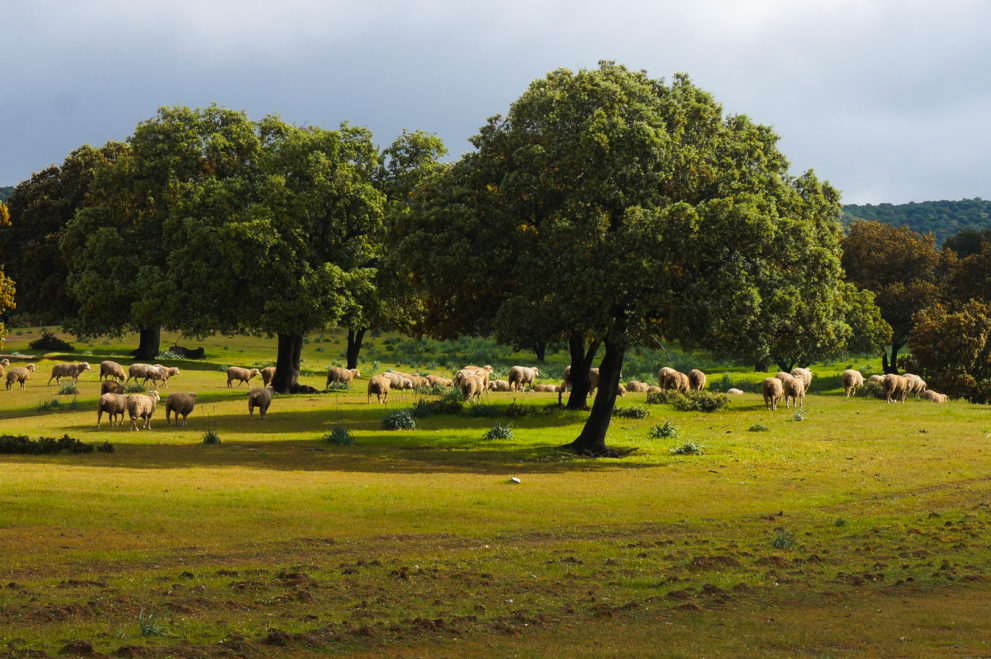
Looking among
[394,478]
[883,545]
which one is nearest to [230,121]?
[394,478]

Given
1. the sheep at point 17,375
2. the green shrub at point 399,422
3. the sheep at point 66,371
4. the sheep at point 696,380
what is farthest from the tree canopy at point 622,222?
the sheep at point 17,375

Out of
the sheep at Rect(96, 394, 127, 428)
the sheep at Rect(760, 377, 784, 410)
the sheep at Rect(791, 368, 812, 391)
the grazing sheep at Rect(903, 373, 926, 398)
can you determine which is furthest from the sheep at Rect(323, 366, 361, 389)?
the grazing sheep at Rect(903, 373, 926, 398)

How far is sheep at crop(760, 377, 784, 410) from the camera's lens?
4116 cm

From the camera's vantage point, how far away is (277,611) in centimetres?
1202

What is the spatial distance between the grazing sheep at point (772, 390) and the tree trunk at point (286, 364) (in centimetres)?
2289

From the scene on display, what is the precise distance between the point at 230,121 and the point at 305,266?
13.4 metres

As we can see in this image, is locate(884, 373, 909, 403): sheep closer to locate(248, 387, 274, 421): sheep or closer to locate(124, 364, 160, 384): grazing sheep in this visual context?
locate(248, 387, 274, 421): sheep

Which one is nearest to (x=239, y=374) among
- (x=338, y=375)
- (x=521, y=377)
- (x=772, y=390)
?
(x=338, y=375)

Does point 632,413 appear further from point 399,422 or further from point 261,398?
point 261,398

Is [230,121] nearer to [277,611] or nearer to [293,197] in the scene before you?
[293,197]

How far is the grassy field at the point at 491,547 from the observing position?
11.3 metres

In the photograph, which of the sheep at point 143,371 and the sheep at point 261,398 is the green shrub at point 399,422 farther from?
the sheep at point 143,371

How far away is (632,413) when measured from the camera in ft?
124

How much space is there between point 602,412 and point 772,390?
47.8ft
